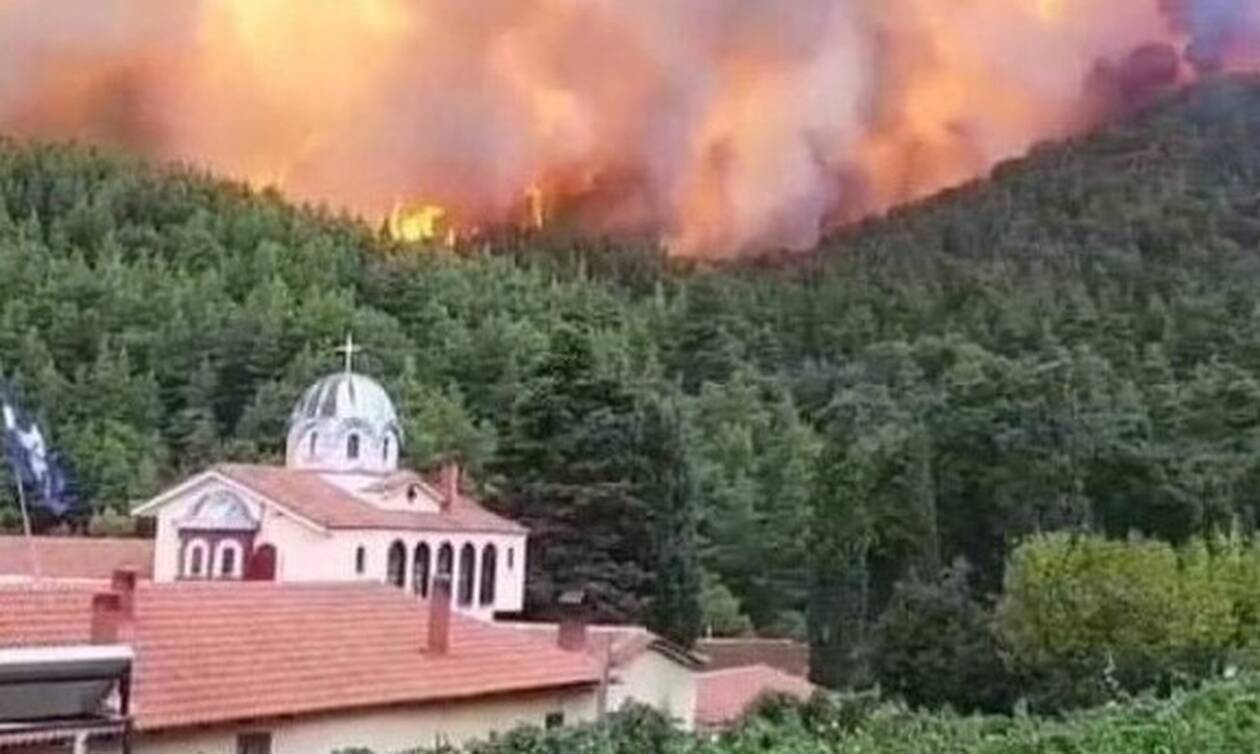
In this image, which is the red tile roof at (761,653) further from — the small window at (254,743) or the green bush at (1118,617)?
the small window at (254,743)

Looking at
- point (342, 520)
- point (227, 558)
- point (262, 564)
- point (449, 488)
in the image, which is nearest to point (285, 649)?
point (342, 520)

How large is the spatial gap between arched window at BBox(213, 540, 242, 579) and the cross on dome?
194 inches

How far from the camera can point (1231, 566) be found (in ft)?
85.0

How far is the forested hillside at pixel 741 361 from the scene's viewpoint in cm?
3225

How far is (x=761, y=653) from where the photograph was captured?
106 feet

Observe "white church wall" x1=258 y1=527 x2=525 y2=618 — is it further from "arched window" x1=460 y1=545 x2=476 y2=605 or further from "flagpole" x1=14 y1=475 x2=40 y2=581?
"flagpole" x1=14 y1=475 x2=40 y2=581

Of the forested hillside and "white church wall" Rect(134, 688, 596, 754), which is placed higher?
the forested hillside

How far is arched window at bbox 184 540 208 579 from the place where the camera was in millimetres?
30562

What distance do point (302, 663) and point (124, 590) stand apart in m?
2.01

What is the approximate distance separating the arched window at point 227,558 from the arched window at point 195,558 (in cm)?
21

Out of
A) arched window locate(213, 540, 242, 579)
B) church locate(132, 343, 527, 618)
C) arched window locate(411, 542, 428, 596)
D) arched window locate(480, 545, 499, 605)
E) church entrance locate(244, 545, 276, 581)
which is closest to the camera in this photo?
church entrance locate(244, 545, 276, 581)

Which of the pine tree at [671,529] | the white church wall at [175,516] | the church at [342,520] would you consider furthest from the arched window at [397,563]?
the pine tree at [671,529]

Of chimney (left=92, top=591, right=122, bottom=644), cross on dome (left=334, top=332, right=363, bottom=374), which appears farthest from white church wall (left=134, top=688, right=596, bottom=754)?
cross on dome (left=334, top=332, right=363, bottom=374)

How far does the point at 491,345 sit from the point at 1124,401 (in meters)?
16.1
